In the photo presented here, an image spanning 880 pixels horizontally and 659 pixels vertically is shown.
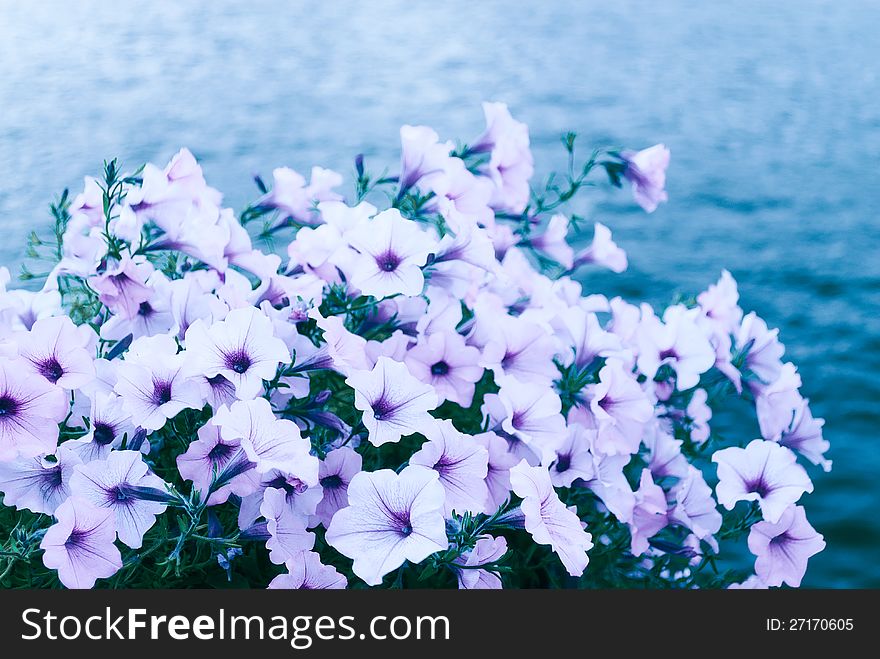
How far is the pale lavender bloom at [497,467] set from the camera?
1.31 m

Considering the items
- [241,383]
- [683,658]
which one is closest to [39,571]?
[241,383]

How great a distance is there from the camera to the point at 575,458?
4.63 feet

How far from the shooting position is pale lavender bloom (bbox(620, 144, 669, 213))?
1872 millimetres

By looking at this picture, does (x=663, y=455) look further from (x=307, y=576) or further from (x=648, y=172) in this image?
(x=307, y=576)

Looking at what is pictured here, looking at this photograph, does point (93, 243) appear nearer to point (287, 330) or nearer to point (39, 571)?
point (287, 330)

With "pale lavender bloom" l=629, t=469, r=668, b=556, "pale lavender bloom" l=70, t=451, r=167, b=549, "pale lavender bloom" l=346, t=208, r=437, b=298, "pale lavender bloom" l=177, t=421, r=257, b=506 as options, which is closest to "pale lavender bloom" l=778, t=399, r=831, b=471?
"pale lavender bloom" l=629, t=469, r=668, b=556

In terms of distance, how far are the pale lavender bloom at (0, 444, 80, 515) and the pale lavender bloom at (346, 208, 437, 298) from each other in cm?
46

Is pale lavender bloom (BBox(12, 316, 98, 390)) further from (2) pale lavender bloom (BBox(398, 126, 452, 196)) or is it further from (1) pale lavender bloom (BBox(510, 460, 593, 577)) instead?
(2) pale lavender bloom (BBox(398, 126, 452, 196))

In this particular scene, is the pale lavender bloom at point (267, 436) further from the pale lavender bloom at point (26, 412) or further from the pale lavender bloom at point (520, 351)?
the pale lavender bloom at point (520, 351)

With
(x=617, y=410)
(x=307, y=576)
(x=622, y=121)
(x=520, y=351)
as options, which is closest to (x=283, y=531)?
(x=307, y=576)

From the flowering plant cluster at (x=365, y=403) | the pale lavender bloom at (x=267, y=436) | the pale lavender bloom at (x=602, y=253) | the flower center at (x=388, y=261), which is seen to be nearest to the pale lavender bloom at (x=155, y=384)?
the flowering plant cluster at (x=365, y=403)

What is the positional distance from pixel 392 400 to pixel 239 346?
215mm

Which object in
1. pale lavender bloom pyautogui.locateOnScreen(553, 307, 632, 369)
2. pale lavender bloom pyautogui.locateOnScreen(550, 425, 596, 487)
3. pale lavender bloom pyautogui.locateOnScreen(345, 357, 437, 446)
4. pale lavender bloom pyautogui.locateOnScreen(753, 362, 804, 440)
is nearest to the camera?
pale lavender bloom pyautogui.locateOnScreen(345, 357, 437, 446)

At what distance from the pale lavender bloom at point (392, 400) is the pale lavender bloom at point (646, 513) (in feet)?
1.63
